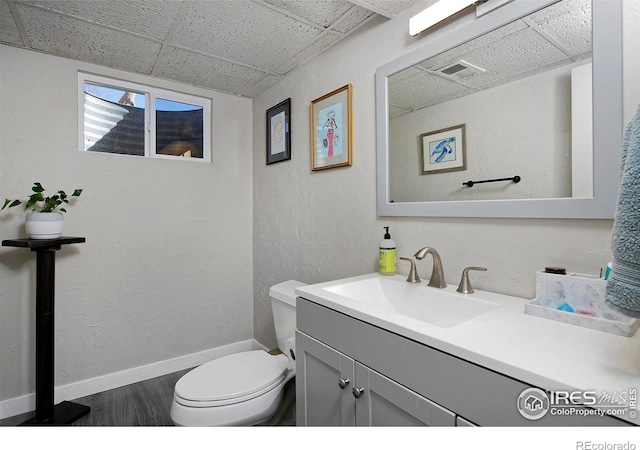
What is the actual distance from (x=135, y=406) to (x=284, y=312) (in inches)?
43.9

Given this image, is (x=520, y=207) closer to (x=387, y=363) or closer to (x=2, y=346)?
(x=387, y=363)

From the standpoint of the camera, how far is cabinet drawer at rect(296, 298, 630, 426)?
623 millimetres

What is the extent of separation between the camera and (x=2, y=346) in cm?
181

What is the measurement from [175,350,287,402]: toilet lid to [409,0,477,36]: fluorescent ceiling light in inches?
62.8

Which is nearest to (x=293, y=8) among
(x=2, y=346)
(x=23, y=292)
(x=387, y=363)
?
(x=387, y=363)

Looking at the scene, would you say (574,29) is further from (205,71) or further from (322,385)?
(205,71)

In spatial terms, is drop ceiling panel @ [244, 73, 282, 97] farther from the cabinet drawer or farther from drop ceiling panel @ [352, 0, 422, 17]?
the cabinet drawer

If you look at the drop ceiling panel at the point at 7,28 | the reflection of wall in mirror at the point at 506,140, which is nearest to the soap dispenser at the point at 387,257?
the reflection of wall in mirror at the point at 506,140

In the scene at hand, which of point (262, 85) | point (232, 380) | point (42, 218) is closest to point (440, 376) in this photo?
point (232, 380)

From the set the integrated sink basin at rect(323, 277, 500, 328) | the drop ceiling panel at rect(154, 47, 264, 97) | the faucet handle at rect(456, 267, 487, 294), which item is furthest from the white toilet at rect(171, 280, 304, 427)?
the drop ceiling panel at rect(154, 47, 264, 97)

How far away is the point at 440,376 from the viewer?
2.43 feet

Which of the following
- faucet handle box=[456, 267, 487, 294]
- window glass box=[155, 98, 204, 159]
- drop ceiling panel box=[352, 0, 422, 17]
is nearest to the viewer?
faucet handle box=[456, 267, 487, 294]

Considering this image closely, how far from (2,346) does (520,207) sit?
2.65 meters

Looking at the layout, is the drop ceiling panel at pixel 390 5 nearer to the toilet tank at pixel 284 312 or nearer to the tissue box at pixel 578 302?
the tissue box at pixel 578 302
